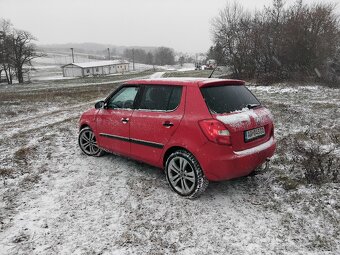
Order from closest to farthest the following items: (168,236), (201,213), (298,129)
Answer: (168,236), (201,213), (298,129)

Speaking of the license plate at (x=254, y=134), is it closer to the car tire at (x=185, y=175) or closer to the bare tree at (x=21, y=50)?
the car tire at (x=185, y=175)

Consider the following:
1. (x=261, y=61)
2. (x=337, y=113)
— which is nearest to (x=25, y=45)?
(x=261, y=61)

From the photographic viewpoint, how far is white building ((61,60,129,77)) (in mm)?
83688

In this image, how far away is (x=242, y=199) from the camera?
4.57m

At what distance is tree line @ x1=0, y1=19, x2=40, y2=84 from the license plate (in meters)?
50.9

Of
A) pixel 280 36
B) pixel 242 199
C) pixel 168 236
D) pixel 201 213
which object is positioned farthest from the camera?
pixel 280 36

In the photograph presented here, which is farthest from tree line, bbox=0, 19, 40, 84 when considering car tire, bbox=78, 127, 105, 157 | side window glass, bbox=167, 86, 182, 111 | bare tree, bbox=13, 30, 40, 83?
side window glass, bbox=167, 86, 182, 111

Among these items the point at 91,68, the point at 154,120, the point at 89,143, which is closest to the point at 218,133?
the point at 154,120

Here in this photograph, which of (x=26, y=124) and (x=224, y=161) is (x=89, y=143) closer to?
(x=224, y=161)

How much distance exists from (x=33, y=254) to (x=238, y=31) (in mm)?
28505

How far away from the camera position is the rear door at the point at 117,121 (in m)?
5.32

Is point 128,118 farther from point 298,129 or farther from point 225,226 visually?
point 298,129

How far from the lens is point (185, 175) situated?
4523 mm

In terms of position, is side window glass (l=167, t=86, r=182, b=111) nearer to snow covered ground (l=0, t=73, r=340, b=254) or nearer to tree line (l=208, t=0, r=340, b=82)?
snow covered ground (l=0, t=73, r=340, b=254)
